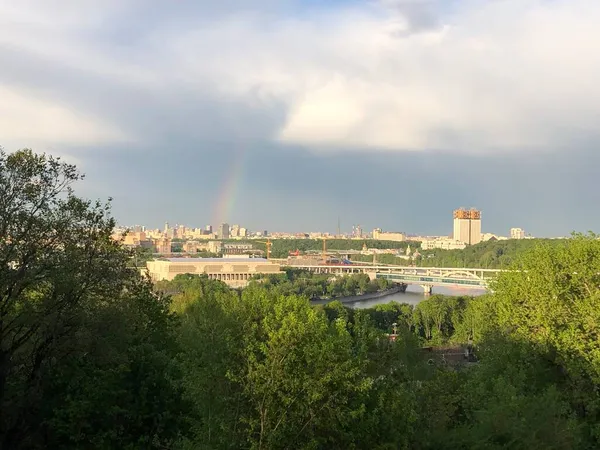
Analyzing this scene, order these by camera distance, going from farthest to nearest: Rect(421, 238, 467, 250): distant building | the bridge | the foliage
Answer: Rect(421, 238, 467, 250): distant building, the foliage, the bridge

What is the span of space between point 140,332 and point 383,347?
4.11m

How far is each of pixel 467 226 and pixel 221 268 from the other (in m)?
99.9

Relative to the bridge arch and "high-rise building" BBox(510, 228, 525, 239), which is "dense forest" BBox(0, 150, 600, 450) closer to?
the bridge arch

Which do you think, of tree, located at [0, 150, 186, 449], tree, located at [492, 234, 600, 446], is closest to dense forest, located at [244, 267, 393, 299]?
tree, located at [492, 234, 600, 446]

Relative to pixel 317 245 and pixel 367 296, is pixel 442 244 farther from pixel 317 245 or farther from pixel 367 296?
pixel 367 296

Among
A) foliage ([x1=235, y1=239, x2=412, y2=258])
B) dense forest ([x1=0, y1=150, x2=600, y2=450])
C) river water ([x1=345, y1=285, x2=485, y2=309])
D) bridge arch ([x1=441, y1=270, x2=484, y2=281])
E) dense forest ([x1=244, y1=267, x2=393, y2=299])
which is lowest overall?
river water ([x1=345, y1=285, x2=485, y2=309])

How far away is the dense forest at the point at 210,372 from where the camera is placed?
20.0 feet

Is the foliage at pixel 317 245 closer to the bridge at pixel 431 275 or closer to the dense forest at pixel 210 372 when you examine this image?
the bridge at pixel 431 275

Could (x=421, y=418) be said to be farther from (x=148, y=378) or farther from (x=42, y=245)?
(x=42, y=245)

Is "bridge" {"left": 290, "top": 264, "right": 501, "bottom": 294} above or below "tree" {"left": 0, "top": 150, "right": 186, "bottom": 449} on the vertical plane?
below

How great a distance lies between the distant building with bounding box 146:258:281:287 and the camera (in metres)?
67.6

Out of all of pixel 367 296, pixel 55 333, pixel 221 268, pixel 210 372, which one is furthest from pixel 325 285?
pixel 210 372

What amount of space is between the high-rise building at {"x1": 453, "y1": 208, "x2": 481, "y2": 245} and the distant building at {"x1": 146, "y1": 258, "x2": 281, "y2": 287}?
91180 millimetres

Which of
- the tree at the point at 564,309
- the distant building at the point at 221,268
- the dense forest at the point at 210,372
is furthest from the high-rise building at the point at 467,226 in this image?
the dense forest at the point at 210,372
